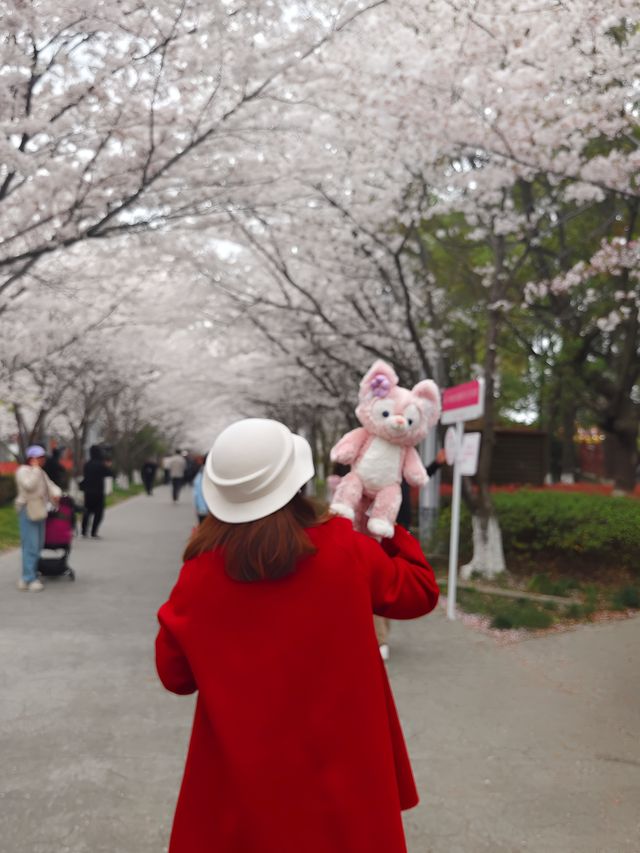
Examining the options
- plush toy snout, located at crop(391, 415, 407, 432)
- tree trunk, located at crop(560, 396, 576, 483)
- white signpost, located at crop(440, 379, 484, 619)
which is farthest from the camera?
tree trunk, located at crop(560, 396, 576, 483)

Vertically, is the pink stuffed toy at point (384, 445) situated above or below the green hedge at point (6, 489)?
above

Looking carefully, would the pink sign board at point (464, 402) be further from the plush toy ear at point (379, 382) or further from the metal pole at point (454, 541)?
the plush toy ear at point (379, 382)

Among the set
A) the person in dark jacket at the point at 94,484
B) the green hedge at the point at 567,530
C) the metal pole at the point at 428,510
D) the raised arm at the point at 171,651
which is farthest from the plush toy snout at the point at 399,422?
the person in dark jacket at the point at 94,484

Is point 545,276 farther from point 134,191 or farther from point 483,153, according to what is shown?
point 134,191

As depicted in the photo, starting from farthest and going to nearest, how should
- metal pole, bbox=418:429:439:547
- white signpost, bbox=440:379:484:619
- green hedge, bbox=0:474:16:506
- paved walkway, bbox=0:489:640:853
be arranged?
green hedge, bbox=0:474:16:506
metal pole, bbox=418:429:439:547
white signpost, bbox=440:379:484:619
paved walkway, bbox=0:489:640:853

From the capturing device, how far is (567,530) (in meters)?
9.79

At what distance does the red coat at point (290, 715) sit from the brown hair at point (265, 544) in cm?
4

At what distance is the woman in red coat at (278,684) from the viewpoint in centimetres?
188

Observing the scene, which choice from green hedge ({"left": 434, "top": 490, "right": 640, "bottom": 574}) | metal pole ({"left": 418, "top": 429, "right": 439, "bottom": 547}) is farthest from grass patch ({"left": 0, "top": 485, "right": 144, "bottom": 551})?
green hedge ({"left": 434, "top": 490, "right": 640, "bottom": 574})

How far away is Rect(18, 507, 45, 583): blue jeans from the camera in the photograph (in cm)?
925

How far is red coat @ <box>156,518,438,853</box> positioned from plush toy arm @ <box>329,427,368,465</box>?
3007 millimetres

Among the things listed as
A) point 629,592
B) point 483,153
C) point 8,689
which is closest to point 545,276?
point 483,153

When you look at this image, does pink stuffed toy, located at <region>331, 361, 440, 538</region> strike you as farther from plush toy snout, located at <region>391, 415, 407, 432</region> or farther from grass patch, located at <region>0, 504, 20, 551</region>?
grass patch, located at <region>0, 504, 20, 551</region>

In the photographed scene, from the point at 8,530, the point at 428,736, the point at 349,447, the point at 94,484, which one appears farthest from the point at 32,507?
the point at 8,530
